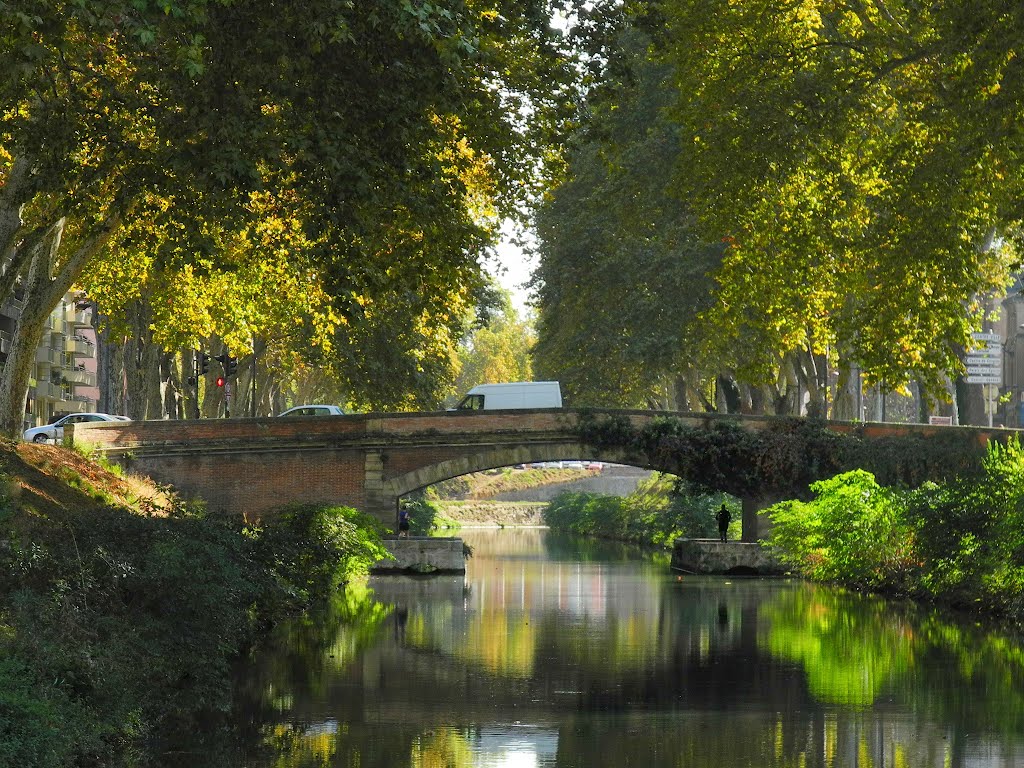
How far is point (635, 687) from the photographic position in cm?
1716

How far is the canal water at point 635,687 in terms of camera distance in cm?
1280

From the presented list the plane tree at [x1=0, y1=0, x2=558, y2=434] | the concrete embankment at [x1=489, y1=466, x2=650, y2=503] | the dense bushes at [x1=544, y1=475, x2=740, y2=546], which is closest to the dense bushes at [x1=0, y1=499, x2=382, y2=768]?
the plane tree at [x1=0, y1=0, x2=558, y2=434]

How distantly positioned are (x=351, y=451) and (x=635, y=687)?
27638 millimetres

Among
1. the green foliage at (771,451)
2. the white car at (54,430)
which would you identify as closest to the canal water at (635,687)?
the green foliage at (771,451)

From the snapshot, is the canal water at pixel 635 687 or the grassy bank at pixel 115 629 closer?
the grassy bank at pixel 115 629

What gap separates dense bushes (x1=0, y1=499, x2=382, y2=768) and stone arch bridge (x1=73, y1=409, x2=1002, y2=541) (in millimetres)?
23770

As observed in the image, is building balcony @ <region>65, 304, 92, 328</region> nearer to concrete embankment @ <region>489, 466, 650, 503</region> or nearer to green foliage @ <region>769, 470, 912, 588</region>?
concrete embankment @ <region>489, 466, 650, 503</region>

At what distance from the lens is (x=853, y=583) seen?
33.5 metres

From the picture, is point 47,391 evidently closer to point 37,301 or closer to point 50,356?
point 50,356

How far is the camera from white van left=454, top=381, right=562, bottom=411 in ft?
170

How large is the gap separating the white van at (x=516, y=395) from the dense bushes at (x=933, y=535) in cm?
1576

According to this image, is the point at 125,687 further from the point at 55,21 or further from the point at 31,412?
the point at 31,412

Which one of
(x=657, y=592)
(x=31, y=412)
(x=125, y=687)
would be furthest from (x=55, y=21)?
(x=31, y=412)

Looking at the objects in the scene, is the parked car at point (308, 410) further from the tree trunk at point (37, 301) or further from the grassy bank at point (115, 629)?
the grassy bank at point (115, 629)
